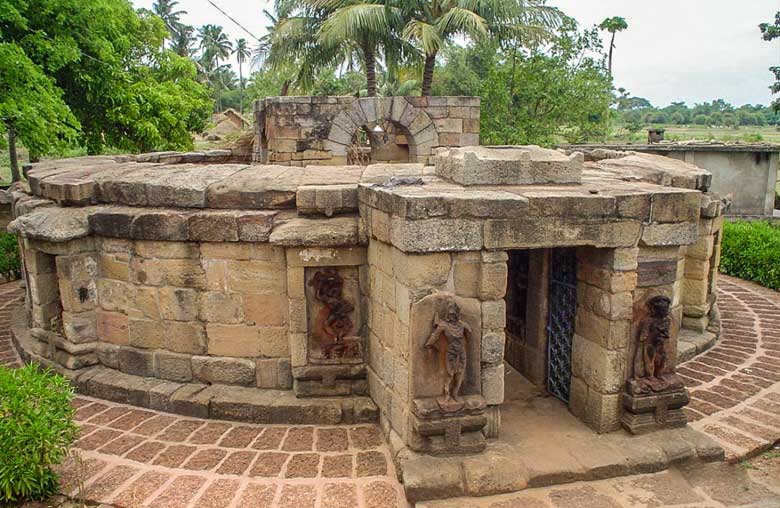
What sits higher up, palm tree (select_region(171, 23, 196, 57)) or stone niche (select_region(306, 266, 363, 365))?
palm tree (select_region(171, 23, 196, 57))

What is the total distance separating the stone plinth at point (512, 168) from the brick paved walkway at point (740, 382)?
7.84 feet

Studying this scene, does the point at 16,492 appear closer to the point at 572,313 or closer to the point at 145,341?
the point at 145,341

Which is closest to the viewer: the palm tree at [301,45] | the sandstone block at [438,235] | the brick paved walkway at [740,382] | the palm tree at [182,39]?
the sandstone block at [438,235]

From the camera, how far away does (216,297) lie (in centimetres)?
550

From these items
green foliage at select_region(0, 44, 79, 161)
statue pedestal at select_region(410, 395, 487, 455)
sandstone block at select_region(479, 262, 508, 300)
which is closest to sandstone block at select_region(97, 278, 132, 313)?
statue pedestal at select_region(410, 395, 487, 455)

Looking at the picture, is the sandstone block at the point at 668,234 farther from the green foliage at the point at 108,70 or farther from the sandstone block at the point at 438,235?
the green foliage at the point at 108,70

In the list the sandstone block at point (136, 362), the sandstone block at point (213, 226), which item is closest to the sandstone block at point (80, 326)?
the sandstone block at point (136, 362)

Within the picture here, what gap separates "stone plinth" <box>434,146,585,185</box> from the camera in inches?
190

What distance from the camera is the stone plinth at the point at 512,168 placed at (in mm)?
4828

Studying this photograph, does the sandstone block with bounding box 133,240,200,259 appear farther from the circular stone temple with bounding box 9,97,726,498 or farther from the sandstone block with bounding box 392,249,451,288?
the sandstone block with bounding box 392,249,451,288

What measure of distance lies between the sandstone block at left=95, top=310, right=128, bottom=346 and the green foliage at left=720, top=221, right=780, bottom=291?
30.5ft

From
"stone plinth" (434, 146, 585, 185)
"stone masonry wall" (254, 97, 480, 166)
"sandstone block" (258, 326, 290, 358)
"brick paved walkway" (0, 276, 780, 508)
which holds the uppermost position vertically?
"stone masonry wall" (254, 97, 480, 166)

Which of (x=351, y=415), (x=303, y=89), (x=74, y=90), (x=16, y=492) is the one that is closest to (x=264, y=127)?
(x=74, y=90)

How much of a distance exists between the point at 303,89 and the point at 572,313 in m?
14.6
